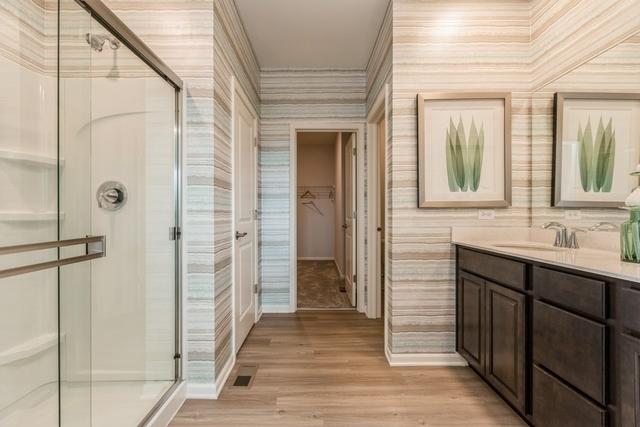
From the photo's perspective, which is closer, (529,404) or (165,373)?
(529,404)

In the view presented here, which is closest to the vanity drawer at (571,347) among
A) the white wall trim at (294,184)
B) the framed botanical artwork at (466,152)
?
the framed botanical artwork at (466,152)

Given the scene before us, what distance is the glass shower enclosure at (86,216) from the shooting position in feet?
5.02

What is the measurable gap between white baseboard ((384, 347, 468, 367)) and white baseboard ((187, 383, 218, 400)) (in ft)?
3.86

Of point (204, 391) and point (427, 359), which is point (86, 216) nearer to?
point (204, 391)

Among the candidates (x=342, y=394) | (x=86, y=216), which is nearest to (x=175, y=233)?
(x=86, y=216)

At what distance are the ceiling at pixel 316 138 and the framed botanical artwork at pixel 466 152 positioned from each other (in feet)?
12.6

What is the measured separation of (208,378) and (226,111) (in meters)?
1.66

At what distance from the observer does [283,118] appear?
351cm

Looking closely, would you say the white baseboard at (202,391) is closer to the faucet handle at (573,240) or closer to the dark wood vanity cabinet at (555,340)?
the dark wood vanity cabinet at (555,340)

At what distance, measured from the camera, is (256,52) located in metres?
3.17

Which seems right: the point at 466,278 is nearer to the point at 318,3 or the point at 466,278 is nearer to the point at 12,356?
the point at 318,3

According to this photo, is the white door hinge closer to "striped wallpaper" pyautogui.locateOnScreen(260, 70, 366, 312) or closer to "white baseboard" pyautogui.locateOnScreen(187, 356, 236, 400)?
"white baseboard" pyautogui.locateOnScreen(187, 356, 236, 400)

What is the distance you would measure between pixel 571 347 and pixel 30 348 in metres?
2.41

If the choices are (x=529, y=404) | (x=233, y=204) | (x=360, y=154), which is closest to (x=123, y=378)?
(x=233, y=204)
